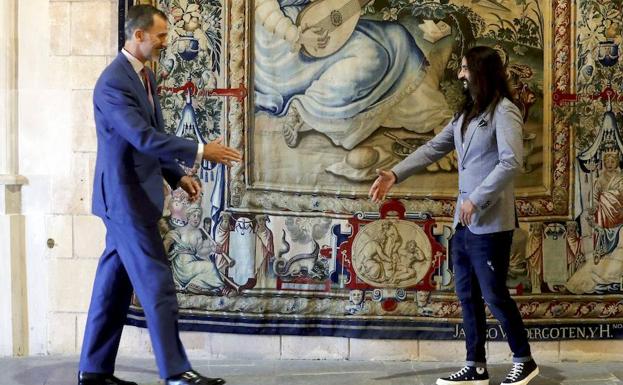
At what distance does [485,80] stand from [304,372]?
190 centimetres

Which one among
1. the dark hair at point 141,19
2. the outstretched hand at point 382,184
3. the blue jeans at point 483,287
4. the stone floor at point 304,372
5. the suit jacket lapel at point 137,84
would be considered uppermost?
the dark hair at point 141,19

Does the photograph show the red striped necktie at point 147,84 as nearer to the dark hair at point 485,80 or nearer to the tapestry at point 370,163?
the tapestry at point 370,163

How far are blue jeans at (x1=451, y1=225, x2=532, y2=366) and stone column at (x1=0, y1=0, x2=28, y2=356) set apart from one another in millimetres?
2576

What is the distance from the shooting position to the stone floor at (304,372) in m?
4.97

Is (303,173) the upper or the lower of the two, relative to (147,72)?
lower

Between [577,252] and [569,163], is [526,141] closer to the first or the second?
[569,163]

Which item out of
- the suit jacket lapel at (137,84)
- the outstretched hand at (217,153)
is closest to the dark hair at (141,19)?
the suit jacket lapel at (137,84)

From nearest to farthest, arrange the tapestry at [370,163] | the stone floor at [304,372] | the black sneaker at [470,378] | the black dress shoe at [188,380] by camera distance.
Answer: the black dress shoe at [188,380] < the black sneaker at [470,378] < the stone floor at [304,372] < the tapestry at [370,163]

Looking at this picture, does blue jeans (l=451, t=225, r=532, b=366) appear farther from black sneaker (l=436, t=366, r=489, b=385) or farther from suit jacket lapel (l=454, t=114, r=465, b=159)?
suit jacket lapel (l=454, t=114, r=465, b=159)

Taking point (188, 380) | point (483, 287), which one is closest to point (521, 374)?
point (483, 287)

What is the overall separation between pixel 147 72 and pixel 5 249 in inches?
61.6

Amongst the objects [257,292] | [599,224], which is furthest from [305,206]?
[599,224]

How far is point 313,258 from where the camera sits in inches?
215

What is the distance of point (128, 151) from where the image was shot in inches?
173
